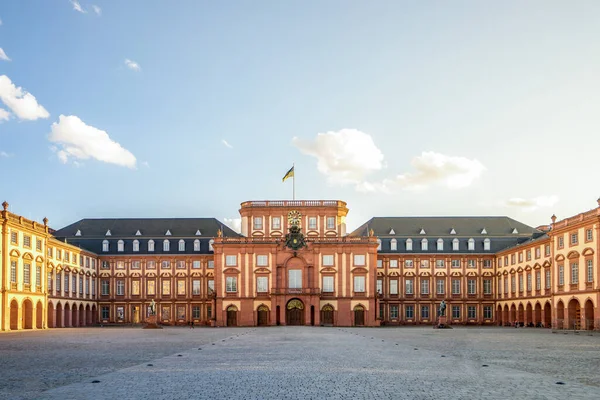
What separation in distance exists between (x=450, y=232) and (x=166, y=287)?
139 ft

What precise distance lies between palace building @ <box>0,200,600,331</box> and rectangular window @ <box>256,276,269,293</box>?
19 cm

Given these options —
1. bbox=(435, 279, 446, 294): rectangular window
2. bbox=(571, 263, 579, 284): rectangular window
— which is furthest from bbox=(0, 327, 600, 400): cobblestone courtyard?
bbox=(435, 279, 446, 294): rectangular window

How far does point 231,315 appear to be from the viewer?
93.0 meters

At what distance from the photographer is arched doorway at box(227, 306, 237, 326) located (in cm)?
9275

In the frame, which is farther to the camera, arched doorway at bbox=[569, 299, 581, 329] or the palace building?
the palace building

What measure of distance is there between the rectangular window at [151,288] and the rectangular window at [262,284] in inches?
722

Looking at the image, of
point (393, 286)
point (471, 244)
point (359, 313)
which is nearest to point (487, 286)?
point (471, 244)

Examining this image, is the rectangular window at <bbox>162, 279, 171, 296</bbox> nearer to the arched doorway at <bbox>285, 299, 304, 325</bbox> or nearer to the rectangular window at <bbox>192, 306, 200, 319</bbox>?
the rectangular window at <bbox>192, 306, 200, 319</bbox>

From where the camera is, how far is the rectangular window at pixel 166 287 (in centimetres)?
10275

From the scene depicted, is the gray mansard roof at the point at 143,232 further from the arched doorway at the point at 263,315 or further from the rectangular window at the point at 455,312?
the rectangular window at the point at 455,312

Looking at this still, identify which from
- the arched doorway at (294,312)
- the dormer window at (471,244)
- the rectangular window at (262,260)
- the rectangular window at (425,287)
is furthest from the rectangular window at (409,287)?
the rectangular window at (262,260)

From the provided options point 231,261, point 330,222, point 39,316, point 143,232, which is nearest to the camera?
point 39,316

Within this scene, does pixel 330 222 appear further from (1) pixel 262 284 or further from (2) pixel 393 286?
(2) pixel 393 286

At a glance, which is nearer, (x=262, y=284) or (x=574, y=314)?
(x=574, y=314)
